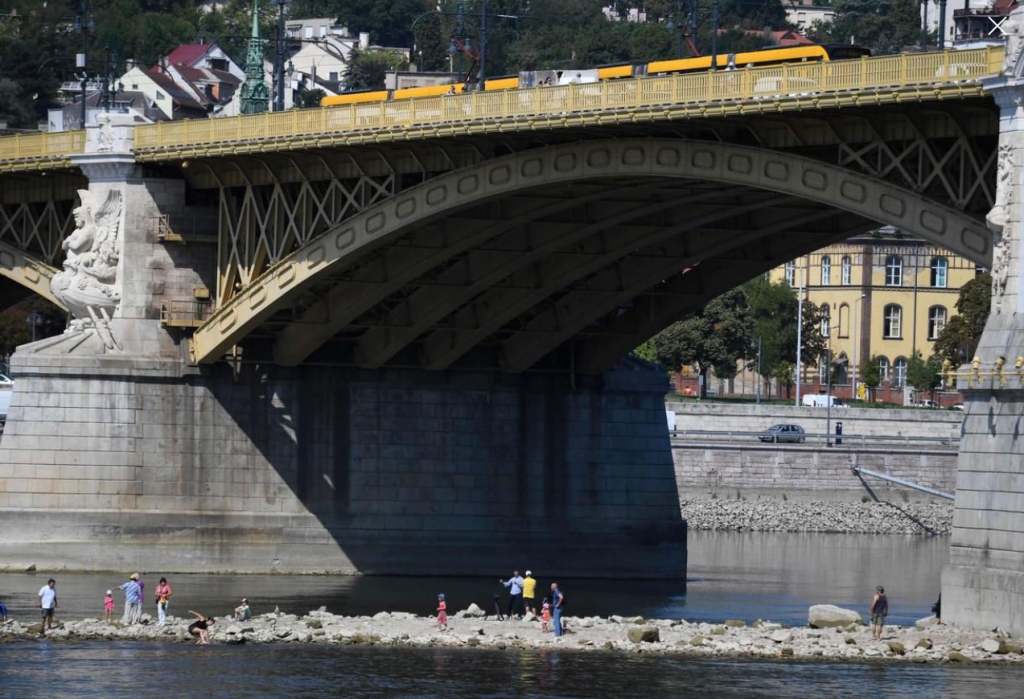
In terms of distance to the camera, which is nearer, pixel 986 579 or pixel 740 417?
pixel 986 579

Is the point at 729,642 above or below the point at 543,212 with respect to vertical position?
below

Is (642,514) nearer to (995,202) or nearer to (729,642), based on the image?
(729,642)

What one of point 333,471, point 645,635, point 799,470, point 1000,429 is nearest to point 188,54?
point 799,470

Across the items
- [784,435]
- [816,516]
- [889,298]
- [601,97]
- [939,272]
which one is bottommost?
[816,516]

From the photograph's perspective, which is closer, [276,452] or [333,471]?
[276,452]

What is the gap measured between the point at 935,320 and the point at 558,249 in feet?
333

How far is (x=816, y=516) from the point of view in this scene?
114 m

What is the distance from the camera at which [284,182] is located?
234 feet

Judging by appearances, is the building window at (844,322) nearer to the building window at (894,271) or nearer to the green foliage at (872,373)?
the building window at (894,271)

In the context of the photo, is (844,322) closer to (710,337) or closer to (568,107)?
(710,337)

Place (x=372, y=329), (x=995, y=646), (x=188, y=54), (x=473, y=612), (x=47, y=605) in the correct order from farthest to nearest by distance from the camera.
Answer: (x=188, y=54) < (x=372, y=329) < (x=473, y=612) < (x=47, y=605) < (x=995, y=646)

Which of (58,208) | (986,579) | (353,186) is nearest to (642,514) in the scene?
(353,186)

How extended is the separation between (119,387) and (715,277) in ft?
60.9

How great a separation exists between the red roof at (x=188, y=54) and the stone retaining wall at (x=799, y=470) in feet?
271
